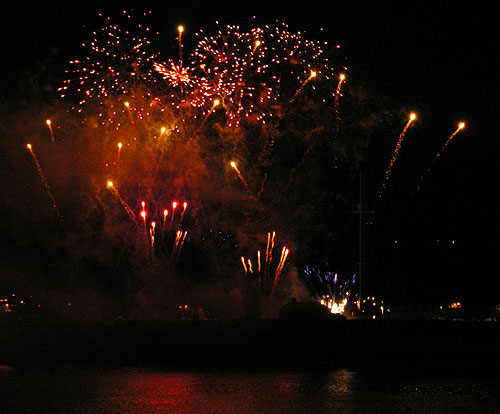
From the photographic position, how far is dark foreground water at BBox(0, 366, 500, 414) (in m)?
8.54

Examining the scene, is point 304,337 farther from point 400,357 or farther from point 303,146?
point 303,146

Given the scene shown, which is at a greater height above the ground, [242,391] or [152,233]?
[152,233]

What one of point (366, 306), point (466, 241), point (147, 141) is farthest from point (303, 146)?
point (466, 241)

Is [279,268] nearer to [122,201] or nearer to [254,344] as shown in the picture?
[122,201]

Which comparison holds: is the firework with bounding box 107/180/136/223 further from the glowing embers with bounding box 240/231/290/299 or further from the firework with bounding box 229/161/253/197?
the glowing embers with bounding box 240/231/290/299

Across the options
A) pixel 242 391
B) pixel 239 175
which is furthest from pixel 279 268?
pixel 242 391

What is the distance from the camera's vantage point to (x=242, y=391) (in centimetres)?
1004

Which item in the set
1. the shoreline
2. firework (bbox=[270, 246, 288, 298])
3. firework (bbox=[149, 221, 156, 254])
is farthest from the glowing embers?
the shoreline

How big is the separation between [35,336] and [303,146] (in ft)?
36.2

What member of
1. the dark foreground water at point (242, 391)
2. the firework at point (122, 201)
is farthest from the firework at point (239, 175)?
A: the dark foreground water at point (242, 391)

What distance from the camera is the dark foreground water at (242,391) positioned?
854 centimetres

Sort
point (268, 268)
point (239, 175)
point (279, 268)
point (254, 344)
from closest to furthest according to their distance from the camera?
point (254, 344)
point (239, 175)
point (268, 268)
point (279, 268)

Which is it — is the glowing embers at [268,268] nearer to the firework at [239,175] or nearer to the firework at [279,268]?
the firework at [279,268]

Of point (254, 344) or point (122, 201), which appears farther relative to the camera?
point (122, 201)
